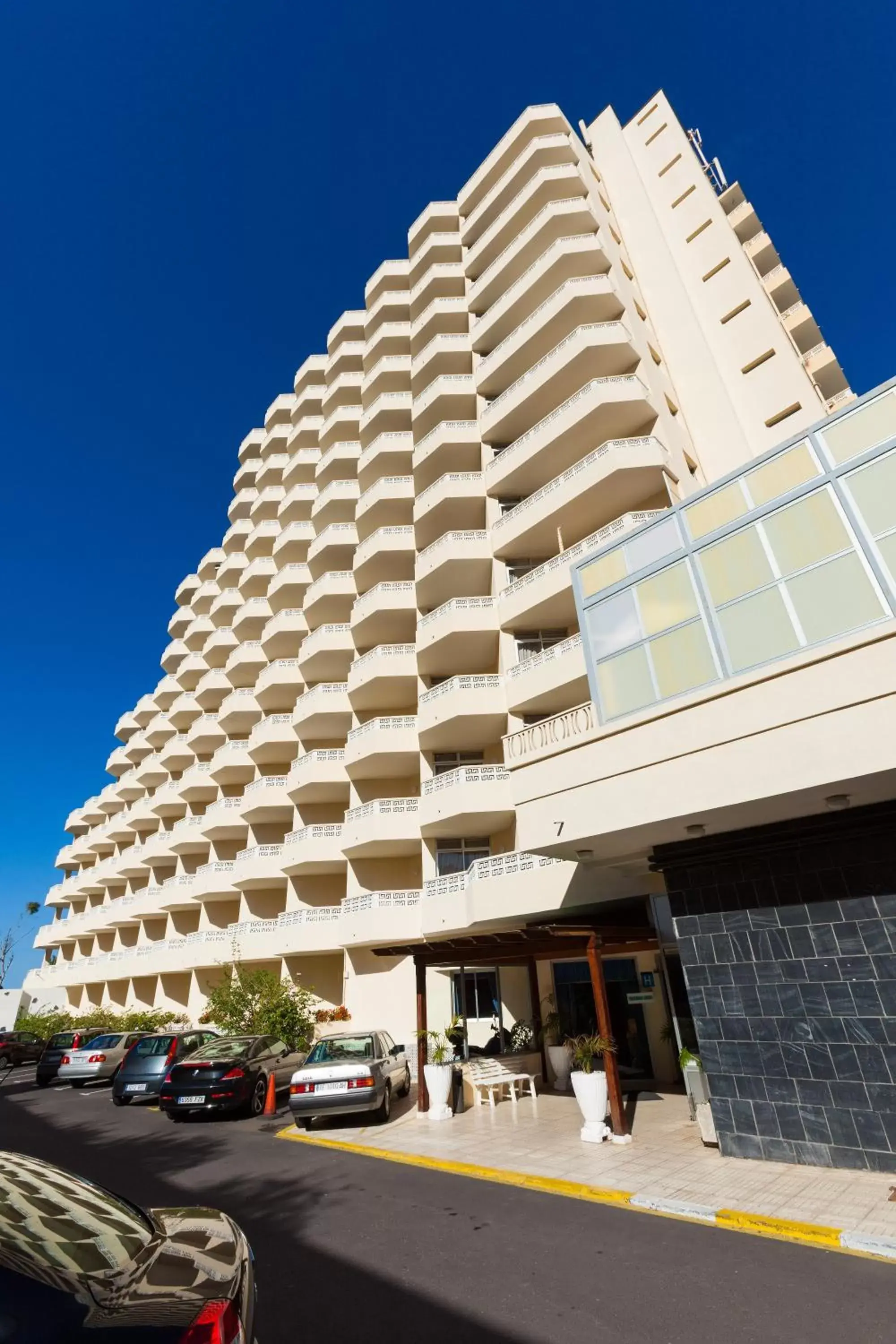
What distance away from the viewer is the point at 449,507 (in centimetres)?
2459

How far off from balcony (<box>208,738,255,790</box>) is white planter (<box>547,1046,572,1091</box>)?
879 inches

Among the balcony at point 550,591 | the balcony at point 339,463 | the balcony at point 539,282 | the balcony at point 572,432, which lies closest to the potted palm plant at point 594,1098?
the balcony at point 550,591

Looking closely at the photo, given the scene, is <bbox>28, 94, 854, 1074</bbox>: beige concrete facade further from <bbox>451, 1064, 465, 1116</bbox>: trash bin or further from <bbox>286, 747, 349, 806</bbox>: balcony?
<bbox>451, 1064, 465, 1116</bbox>: trash bin

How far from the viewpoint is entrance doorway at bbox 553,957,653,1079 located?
14586 mm

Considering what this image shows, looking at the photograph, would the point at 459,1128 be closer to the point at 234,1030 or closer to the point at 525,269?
the point at 234,1030

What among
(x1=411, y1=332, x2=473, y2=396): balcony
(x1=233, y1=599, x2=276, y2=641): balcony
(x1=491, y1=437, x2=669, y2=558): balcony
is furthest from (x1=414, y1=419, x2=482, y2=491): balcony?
(x1=233, y1=599, x2=276, y2=641): balcony

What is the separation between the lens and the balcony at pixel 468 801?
18828 mm

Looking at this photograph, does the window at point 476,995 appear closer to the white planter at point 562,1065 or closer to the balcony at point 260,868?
the white planter at point 562,1065

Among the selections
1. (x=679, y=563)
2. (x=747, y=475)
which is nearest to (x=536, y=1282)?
(x=679, y=563)

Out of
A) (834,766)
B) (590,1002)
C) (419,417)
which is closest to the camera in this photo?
(834,766)

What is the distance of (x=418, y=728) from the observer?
2183 cm

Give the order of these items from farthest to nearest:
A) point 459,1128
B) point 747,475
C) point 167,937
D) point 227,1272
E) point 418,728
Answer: point 167,937
point 418,728
point 459,1128
point 747,475
point 227,1272

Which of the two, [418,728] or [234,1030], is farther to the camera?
[418,728]

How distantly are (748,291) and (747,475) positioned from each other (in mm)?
21368
